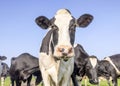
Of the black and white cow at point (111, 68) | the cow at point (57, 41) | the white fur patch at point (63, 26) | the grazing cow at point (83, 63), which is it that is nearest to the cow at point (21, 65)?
the grazing cow at point (83, 63)

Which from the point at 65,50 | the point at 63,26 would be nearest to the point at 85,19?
the point at 63,26

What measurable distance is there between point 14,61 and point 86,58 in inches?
115

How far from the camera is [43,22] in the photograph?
9.46 metres

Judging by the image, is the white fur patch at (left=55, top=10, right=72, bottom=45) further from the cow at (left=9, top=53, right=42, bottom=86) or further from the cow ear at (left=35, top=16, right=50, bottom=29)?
the cow at (left=9, top=53, right=42, bottom=86)

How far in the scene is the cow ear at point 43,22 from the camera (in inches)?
369

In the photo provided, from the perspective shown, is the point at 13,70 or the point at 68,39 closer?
the point at 68,39

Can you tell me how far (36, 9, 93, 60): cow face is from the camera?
8.23m

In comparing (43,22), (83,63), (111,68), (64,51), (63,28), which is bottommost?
(111,68)

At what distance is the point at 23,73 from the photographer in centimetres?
1372

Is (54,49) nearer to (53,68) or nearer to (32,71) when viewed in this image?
(53,68)

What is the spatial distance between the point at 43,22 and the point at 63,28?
35.4 inches

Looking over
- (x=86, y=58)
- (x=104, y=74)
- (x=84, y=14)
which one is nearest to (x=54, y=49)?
(x=84, y=14)

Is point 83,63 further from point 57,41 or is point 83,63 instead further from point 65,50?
point 65,50

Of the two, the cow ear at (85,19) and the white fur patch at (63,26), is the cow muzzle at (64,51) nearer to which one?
the white fur patch at (63,26)
